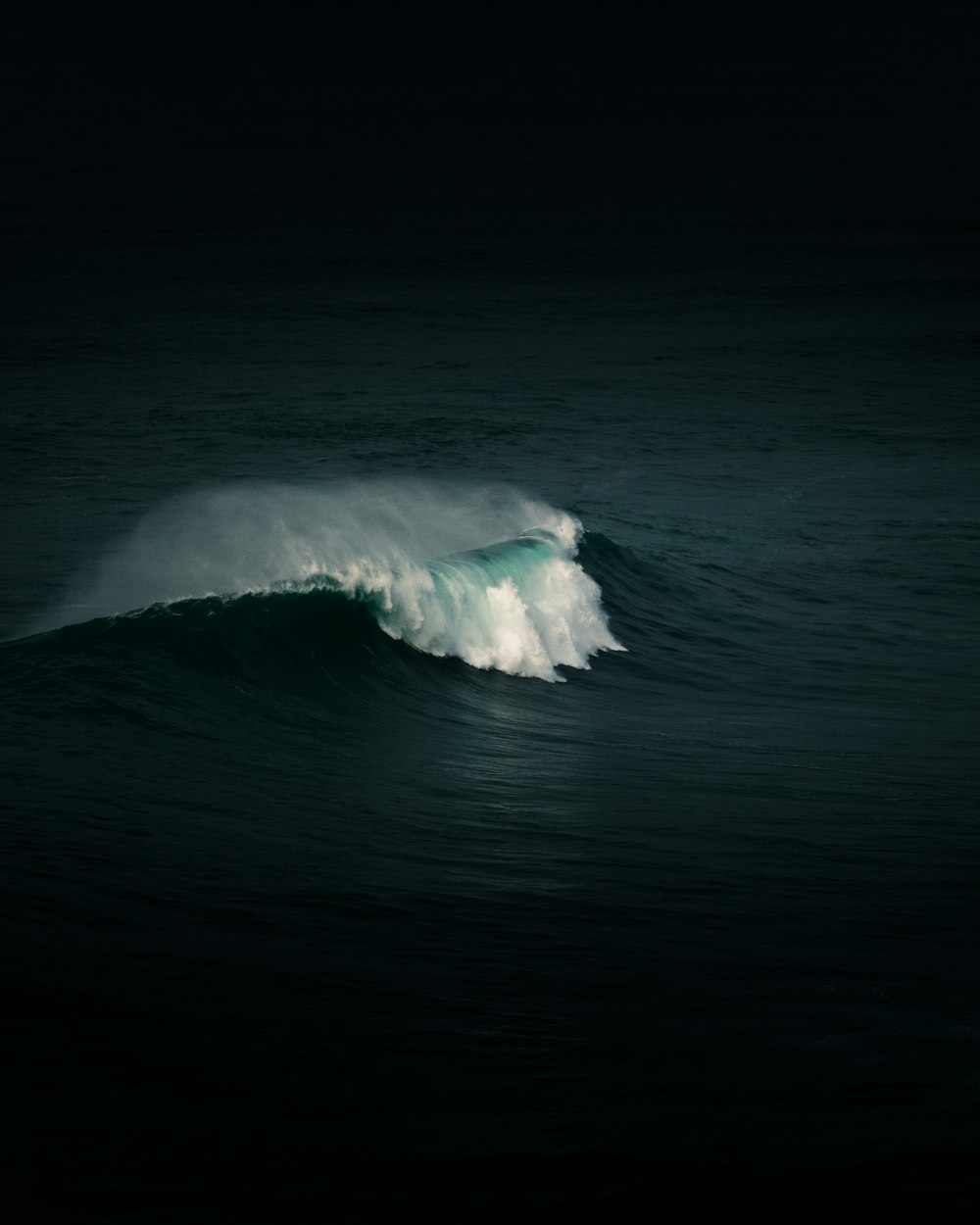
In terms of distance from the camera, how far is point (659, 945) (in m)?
7.94

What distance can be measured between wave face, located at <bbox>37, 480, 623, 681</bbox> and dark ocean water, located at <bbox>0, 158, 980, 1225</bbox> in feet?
0.26

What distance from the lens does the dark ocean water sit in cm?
601

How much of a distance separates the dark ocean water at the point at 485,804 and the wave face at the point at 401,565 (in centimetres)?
8

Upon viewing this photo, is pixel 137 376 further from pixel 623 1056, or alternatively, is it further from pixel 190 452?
pixel 623 1056

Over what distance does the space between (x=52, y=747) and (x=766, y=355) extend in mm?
29964

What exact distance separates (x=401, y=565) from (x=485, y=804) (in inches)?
225

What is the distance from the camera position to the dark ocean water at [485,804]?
19.7 ft

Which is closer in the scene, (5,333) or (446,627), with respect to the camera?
(446,627)

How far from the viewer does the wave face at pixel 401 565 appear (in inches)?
612

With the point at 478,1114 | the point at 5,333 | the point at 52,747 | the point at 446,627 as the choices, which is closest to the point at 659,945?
the point at 478,1114

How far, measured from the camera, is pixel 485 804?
1066 cm

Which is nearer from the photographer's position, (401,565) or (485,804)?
(485,804)

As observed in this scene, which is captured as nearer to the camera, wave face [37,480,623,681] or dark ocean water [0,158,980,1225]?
dark ocean water [0,158,980,1225]

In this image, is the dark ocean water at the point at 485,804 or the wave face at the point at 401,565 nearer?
the dark ocean water at the point at 485,804
